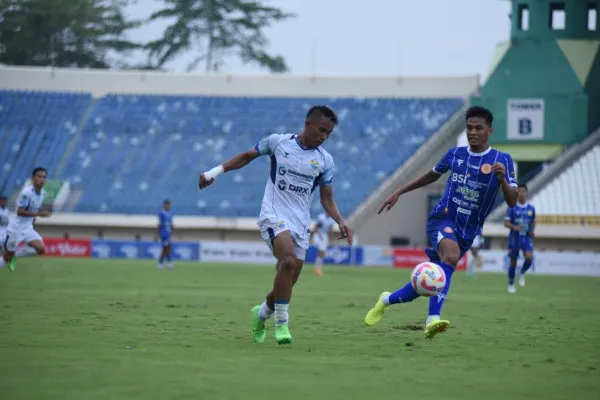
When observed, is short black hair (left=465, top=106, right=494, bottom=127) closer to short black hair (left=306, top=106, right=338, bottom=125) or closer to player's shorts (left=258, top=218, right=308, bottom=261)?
short black hair (left=306, top=106, right=338, bottom=125)

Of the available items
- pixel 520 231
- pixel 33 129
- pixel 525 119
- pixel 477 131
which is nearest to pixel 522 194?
pixel 520 231

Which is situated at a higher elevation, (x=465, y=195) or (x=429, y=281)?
(x=465, y=195)

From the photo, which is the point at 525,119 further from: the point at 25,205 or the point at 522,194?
the point at 25,205

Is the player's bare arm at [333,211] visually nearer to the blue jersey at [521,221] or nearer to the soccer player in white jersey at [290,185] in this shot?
the soccer player in white jersey at [290,185]

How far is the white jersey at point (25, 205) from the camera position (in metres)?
21.5

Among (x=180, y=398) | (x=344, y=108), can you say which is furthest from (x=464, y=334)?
(x=344, y=108)

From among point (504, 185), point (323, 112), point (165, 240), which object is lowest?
point (165, 240)

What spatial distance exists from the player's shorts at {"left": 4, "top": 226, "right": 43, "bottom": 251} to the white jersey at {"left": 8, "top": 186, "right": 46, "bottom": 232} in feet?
0.20

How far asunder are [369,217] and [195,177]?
30.4 feet

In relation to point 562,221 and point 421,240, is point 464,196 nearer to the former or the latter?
point 562,221

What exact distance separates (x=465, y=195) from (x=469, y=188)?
0.33ft

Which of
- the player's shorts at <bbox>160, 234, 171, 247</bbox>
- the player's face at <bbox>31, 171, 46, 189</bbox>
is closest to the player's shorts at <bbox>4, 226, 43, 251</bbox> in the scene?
the player's face at <bbox>31, 171, 46, 189</bbox>

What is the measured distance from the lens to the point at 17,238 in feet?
70.8

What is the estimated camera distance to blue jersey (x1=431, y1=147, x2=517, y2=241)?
468 inches
